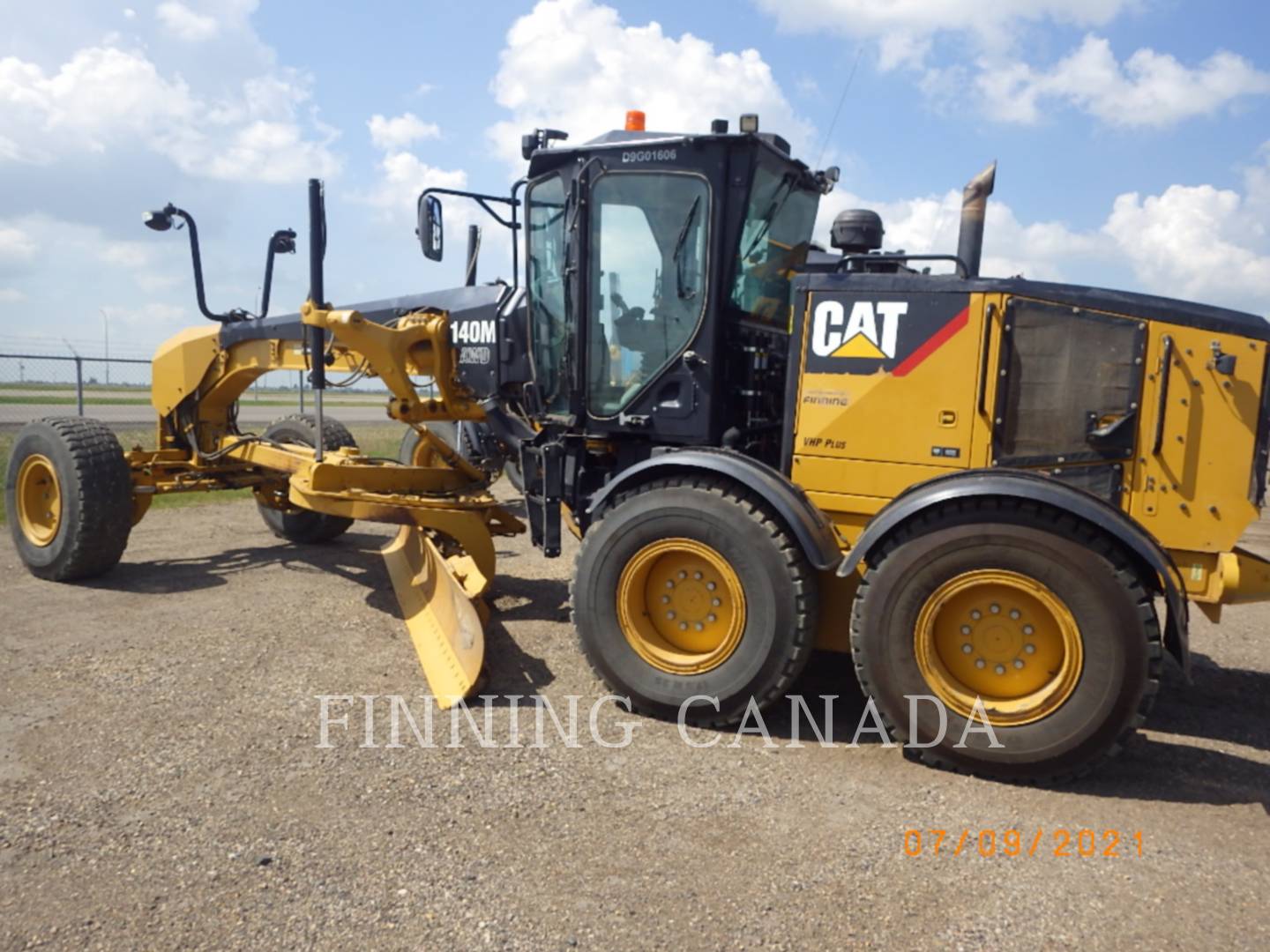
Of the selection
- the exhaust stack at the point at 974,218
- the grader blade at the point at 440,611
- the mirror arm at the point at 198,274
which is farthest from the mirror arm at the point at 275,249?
the exhaust stack at the point at 974,218

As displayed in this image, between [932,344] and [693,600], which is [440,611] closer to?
[693,600]

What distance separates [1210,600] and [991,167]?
230 centimetres

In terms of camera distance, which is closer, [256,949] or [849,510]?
[256,949]

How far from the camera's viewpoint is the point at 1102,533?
11.6 feet

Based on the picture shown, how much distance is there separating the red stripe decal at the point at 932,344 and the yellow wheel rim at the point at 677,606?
1175mm

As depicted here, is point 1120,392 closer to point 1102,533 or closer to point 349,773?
point 1102,533

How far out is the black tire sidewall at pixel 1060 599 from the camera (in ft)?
11.2

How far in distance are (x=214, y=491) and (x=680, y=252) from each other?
255 inches

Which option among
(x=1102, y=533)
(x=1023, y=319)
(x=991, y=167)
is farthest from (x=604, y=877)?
(x=991, y=167)

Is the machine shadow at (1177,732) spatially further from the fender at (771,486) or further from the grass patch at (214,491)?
the grass patch at (214,491)

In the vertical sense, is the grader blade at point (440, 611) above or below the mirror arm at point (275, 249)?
below

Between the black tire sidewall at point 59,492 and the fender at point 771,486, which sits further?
the black tire sidewall at point 59,492

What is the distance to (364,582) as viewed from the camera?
261 inches
